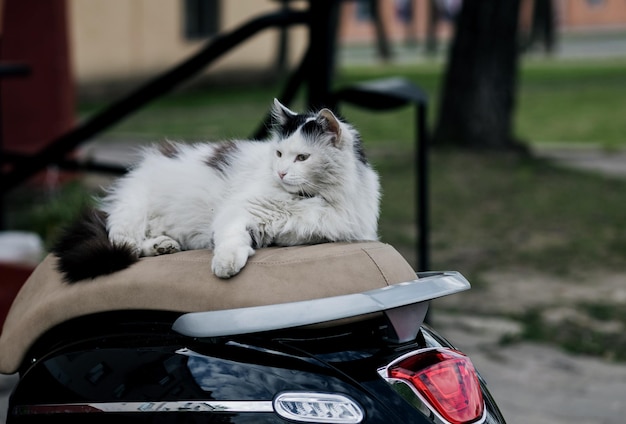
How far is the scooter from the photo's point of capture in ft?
7.98

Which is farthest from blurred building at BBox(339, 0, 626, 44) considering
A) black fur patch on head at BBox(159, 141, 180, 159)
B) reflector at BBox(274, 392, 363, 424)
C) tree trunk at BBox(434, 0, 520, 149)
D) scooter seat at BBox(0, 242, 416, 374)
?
→ reflector at BBox(274, 392, 363, 424)

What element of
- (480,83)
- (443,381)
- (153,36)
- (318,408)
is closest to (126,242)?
(318,408)

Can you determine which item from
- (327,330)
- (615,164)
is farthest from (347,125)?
(615,164)

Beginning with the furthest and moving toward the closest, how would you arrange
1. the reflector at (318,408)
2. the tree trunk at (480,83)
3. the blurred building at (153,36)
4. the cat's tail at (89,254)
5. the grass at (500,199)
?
the blurred building at (153,36) < the tree trunk at (480,83) < the grass at (500,199) < the cat's tail at (89,254) < the reflector at (318,408)

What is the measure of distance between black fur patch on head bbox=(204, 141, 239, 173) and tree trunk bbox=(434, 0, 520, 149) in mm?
9914

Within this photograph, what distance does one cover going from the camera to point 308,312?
2422mm

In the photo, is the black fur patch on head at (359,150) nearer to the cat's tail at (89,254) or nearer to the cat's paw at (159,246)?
the cat's paw at (159,246)

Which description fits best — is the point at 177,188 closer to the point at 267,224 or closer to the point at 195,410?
the point at 267,224

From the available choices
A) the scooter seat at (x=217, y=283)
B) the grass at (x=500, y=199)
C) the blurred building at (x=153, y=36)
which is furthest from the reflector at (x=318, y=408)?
the blurred building at (x=153, y=36)

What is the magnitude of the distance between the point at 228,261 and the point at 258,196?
0.34m

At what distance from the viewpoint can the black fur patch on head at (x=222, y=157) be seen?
2.98 metres

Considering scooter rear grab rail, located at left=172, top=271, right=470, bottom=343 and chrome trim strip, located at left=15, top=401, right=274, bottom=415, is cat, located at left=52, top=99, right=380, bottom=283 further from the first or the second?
chrome trim strip, located at left=15, top=401, right=274, bottom=415

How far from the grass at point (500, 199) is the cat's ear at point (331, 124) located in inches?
23.7

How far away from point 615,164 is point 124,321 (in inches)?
445
